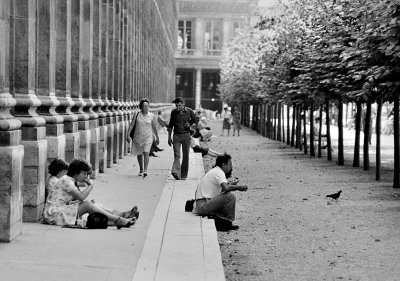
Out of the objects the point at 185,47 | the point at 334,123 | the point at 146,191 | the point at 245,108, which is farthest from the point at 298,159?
the point at 185,47

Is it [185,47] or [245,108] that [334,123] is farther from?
[185,47]

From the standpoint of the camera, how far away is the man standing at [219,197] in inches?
574

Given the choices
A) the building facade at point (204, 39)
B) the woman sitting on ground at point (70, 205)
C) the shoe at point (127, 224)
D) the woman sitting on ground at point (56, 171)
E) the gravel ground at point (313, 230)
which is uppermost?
the building facade at point (204, 39)

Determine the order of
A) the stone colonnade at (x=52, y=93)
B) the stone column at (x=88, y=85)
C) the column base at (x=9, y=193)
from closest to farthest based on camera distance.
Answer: the column base at (x=9, y=193)
the stone colonnade at (x=52, y=93)
the stone column at (x=88, y=85)

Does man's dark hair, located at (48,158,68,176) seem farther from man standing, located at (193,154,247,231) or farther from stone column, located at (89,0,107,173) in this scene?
stone column, located at (89,0,107,173)

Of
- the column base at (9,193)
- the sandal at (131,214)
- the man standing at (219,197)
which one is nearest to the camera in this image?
the column base at (9,193)

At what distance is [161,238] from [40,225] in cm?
194

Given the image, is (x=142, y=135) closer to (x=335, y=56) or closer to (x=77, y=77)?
(x=77, y=77)

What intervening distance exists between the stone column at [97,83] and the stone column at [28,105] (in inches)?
377

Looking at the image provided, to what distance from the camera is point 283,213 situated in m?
17.3

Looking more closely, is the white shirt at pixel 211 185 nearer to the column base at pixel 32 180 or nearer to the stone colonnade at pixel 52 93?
the stone colonnade at pixel 52 93

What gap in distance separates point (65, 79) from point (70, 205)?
595 cm

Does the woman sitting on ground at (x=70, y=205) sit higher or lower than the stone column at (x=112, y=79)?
lower

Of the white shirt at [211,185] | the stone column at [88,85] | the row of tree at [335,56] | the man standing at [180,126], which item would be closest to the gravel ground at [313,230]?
the white shirt at [211,185]
